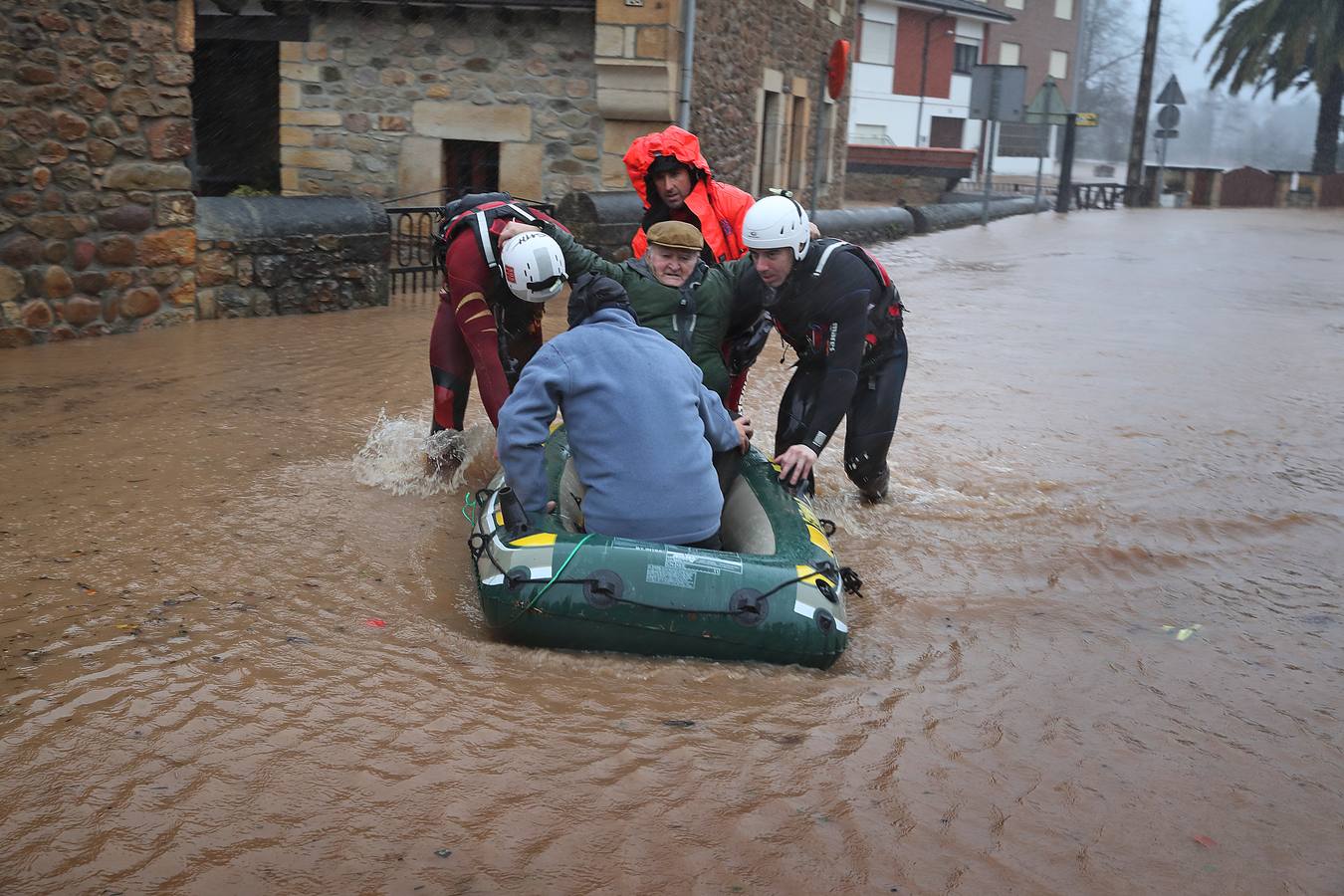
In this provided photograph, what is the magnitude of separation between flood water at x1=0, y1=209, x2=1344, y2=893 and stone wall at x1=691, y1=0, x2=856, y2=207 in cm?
808

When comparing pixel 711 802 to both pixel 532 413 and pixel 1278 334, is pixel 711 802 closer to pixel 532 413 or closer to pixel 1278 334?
pixel 532 413

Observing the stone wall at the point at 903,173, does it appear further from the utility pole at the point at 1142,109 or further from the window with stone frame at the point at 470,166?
the window with stone frame at the point at 470,166

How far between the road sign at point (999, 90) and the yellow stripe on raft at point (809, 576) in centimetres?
1856

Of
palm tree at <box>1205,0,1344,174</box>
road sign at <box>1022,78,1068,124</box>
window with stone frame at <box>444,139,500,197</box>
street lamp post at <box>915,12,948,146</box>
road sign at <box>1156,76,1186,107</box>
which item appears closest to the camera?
window with stone frame at <box>444,139,500,197</box>

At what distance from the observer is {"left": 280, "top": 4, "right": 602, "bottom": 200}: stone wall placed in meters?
13.6

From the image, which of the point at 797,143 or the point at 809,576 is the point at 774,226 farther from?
the point at 797,143

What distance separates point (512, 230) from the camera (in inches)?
206

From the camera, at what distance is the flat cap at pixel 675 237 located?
15.6ft

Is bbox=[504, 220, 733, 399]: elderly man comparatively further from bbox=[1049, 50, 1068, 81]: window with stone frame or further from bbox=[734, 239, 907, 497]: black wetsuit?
bbox=[1049, 50, 1068, 81]: window with stone frame

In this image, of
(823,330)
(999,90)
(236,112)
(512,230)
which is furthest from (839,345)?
(999,90)

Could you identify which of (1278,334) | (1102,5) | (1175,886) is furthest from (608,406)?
(1102,5)

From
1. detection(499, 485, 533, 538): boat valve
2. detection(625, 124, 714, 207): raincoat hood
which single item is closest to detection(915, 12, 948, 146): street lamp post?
detection(625, 124, 714, 207): raincoat hood

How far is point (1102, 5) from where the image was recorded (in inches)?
2739

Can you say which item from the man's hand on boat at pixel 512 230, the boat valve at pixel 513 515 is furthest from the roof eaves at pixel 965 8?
the boat valve at pixel 513 515
